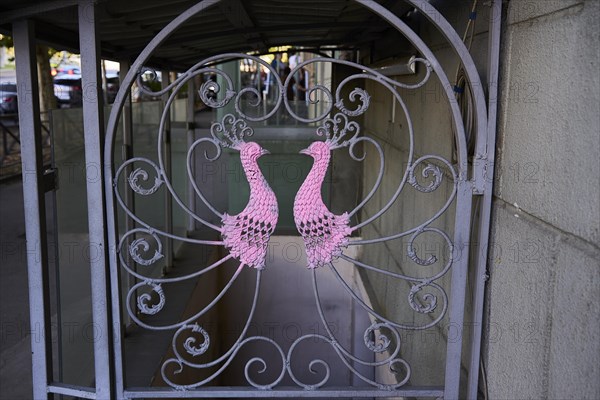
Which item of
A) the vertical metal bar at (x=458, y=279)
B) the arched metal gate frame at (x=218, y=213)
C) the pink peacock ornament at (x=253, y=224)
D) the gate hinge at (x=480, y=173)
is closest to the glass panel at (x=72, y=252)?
the arched metal gate frame at (x=218, y=213)

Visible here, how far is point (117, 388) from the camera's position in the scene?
8.51 feet

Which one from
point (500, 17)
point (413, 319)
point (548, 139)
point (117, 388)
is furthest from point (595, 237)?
point (413, 319)

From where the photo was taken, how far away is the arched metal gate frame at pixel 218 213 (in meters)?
2.30

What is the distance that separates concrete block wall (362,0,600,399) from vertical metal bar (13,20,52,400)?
169cm

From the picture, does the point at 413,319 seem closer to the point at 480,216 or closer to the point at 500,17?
Answer: the point at 480,216

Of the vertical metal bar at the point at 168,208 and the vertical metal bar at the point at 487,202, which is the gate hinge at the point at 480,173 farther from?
the vertical metal bar at the point at 168,208

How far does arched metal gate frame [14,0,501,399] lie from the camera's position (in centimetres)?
230

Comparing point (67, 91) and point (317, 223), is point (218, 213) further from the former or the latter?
point (67, 91)

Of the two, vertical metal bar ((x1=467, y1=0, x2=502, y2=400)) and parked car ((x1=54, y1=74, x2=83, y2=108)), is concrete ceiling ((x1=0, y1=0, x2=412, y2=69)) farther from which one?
parked car ((x1=54, y1=74, x2=83, y2=108))

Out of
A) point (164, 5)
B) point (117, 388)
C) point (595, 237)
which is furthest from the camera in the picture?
point (164, 5)

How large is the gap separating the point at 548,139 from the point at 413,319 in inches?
95.7

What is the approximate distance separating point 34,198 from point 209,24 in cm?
211

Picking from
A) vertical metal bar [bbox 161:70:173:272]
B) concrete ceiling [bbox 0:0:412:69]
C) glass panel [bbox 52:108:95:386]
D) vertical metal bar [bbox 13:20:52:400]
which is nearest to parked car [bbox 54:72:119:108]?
vertical metal bar [bbox 161:70:173:272]

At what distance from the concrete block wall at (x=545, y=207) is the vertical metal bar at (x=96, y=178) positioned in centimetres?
143
